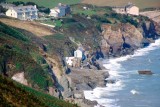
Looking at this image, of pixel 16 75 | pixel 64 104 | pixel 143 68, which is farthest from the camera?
pixel 143 68

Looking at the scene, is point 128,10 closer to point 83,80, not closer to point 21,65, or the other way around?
point 83,80

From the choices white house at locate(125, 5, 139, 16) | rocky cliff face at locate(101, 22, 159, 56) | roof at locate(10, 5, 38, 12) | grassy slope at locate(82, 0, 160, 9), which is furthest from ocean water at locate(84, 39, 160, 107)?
grassy slope at locate(82, 0, 160, 9)

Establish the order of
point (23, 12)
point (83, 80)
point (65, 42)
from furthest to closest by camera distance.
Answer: point (23, 12), point (65, 42), point (83, 80)

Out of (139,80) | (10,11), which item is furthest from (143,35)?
(139,80)

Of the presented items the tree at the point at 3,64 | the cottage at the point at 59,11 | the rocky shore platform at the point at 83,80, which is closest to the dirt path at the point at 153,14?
the cottage at the point at 59,11

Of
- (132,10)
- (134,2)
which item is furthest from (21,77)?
(134,2)

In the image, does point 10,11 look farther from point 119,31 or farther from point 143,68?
point 143,68
